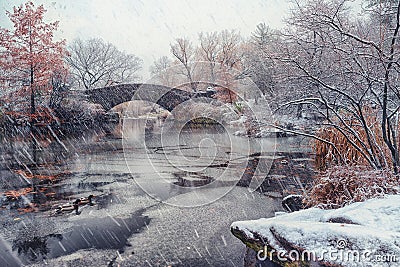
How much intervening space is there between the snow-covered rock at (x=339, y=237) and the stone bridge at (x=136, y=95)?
1502cm

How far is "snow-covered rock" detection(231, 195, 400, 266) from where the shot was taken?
6.27 feet

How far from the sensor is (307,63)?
14.2 ft

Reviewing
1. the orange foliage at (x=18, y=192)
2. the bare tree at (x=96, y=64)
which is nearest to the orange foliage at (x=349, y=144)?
the orange foliage at (x=18, y=192)

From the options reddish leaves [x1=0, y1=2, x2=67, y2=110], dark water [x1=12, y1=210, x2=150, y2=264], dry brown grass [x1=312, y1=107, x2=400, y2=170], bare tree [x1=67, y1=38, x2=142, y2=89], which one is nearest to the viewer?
dark water [x1=12, y1=210, x2=150, y2=264]

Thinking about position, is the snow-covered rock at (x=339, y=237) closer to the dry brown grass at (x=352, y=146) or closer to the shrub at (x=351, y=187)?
the shrub at (x=351, y=187)

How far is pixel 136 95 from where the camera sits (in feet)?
66.9

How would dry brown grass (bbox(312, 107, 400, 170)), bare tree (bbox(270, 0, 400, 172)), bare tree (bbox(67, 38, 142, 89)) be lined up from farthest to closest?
bare tree (bbox(67, 38, 142, 89))
dry brown grass (bbox(312, 107, 400, 170))
bare tree (bbox(270, 0, 400, 172))

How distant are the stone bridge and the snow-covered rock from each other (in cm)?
1502

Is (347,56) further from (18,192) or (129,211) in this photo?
(18,192)

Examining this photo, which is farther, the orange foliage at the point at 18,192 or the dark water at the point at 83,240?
the orange foliage at the point at 18,192

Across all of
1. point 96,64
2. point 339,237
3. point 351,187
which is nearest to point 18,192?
point 339,237

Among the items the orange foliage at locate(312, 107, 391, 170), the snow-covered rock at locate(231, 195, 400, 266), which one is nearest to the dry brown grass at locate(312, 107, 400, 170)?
the orange foliage at locate(312, 107, 391, 170)

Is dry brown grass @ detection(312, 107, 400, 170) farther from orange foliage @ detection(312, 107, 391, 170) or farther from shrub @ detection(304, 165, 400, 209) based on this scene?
shrub @ detection(304, 165, 400, 209)

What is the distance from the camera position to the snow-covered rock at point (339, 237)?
75.2 inches
